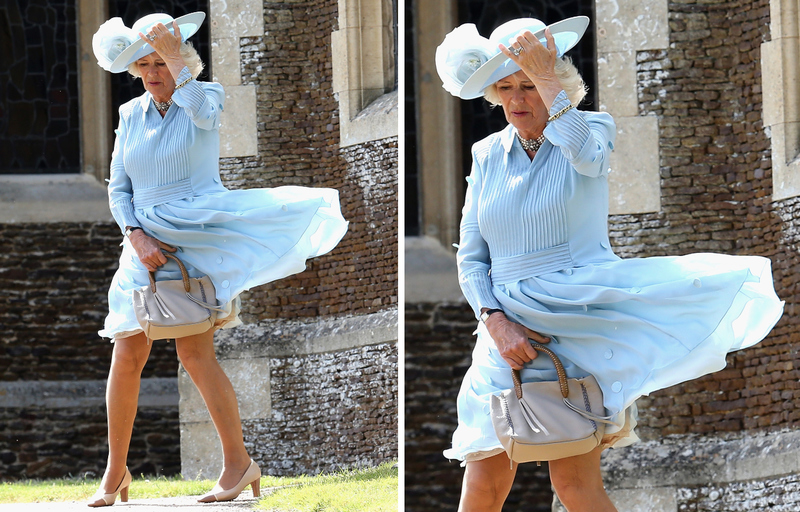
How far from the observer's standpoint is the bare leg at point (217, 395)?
3932 millimetres

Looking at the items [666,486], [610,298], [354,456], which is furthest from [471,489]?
[666,486]

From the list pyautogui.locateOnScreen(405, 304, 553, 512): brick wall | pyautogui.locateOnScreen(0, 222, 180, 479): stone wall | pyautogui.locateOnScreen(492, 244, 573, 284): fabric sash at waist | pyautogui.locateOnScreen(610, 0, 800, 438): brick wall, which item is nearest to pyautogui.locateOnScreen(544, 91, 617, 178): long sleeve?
pyautogui.locateOnScreen(492, 244, 573, 284): fabric sash at waist

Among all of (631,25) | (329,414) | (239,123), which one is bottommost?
(329,414)

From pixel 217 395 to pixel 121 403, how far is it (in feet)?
1.09

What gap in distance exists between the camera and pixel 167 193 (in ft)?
13.1

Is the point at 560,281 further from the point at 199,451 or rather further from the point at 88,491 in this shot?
the point at 199,451

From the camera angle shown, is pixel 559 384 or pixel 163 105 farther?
pixel 163 105

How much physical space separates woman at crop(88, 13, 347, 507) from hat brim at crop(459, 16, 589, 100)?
111 cm

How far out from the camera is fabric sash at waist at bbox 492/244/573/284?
307 centimetres

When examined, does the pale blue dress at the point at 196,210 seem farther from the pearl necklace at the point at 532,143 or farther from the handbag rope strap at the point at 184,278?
the pearl necklace at the point at 532,143

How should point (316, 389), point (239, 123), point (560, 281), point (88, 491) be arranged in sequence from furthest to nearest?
point (239, 123) → point (316, 389) → point (88, 491) → point (560, 281)

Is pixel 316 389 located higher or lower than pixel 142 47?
lower

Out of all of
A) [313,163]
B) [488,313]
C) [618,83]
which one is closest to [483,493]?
[488,313]

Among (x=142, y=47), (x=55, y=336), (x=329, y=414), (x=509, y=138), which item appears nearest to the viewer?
(x=509, y=138)
